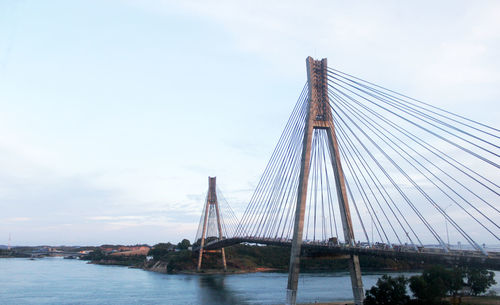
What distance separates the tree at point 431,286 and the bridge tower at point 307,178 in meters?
7.38

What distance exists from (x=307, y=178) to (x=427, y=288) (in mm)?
14303

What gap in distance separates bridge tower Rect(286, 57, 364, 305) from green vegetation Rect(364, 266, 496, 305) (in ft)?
13.6

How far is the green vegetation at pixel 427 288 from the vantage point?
31719 millimetres

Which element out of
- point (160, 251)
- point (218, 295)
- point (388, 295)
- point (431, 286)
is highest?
point (160, 251)

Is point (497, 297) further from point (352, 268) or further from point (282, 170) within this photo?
point (282, 170)

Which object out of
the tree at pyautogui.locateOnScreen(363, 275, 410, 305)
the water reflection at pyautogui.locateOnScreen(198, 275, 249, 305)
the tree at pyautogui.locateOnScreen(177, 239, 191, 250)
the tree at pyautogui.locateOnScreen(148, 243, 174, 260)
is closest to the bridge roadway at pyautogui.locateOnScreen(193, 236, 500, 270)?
the tree at pyautogui.locateOnScreen(363, 275, 410, 305)

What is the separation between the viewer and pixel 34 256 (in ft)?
537

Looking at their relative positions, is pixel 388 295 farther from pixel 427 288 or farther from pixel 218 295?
pixel 218 295

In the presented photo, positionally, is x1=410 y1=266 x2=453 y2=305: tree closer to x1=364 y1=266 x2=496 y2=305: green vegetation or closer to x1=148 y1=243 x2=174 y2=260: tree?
x1=364 y1=266 x2=496 y2=305: green vegetation

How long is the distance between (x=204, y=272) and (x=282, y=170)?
4837 centimetres

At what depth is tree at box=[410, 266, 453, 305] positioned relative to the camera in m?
32.5

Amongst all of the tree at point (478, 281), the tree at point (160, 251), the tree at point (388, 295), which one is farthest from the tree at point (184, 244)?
the tree at point (388, 295)

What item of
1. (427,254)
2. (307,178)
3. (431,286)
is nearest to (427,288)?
(431,286)

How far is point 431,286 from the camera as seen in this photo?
1309 inches
